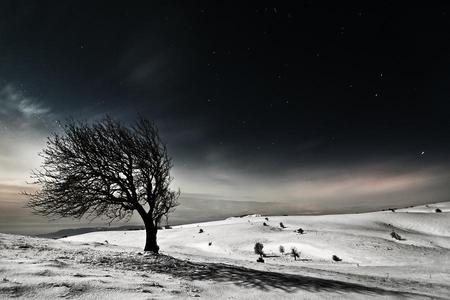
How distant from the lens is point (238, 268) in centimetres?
1301

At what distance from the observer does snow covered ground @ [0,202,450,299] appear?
694 centimetres

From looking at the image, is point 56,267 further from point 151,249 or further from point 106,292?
point 151,249

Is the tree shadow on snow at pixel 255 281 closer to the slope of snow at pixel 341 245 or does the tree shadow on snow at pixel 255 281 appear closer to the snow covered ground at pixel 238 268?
the snow covered ground at pixel 238 268

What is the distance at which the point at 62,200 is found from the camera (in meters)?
13.7

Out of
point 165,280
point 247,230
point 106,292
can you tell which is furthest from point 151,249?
point 247,230

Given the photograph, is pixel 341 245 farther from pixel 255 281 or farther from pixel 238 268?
pixel 255 281

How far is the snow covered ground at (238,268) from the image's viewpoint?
22.8 feet

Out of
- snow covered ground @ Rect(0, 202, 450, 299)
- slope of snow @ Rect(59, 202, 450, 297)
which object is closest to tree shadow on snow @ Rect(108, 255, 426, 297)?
snow covered ground @ Rect(0, 202, 450, 299)

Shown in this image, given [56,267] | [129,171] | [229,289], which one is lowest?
[229,289]

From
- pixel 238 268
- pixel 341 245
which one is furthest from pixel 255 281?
pixel 341 245

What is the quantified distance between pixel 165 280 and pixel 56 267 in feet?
9.29

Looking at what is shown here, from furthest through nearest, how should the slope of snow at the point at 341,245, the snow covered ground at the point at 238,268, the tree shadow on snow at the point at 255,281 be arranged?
the slope of snow at the point at 341,245 → the tree shadow on snow at the point at 255,281 → the snow covered ground at the point at 238,268

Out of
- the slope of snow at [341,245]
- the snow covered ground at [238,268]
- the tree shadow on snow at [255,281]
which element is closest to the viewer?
the snow covered ground at [238,268]

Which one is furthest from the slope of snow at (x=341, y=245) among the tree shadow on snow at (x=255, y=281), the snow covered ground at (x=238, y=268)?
the tree shadow on snow at (x=255, y=281)
